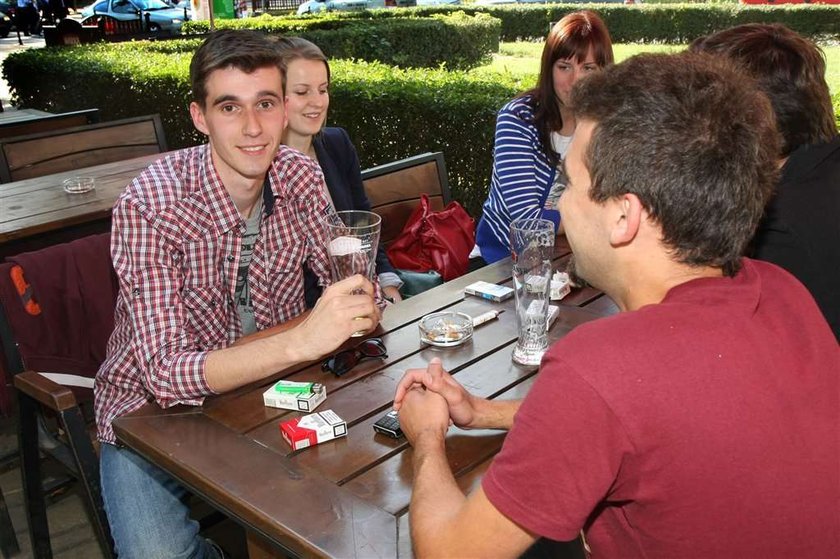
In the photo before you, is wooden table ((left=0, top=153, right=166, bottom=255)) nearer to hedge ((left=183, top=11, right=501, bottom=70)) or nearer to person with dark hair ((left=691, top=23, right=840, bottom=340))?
person with dark hair ((left=691, top=23, right=840, bottom=340))

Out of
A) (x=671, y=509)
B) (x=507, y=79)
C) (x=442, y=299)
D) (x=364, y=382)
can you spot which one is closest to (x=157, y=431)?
(x=364, y=382)

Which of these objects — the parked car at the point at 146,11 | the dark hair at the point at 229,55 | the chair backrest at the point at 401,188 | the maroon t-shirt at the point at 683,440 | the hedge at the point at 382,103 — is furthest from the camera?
the parked car at the point at 146,11

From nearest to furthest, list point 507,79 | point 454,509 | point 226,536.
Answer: point 454,509 → point 226,536 → point 507,79

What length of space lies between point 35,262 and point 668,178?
1948 mm

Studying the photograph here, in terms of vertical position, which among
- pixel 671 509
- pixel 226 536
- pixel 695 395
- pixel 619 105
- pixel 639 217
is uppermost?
pixel 619 105

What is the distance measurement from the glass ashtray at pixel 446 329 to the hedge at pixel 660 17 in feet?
50.2

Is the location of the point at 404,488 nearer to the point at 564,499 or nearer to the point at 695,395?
the point at 564,499

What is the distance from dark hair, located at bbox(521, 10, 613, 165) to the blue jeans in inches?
79.0

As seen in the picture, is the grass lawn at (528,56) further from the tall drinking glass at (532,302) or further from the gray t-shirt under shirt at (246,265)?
the tall drinking glass at (532,302)

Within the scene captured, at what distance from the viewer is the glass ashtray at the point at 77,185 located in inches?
158

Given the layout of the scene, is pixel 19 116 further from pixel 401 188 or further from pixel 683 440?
pixel 683 440

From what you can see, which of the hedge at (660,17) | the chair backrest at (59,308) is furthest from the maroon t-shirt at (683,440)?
the hedge at (660,17)

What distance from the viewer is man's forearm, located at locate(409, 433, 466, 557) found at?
4.24 feet

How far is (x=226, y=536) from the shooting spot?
3133 mm
